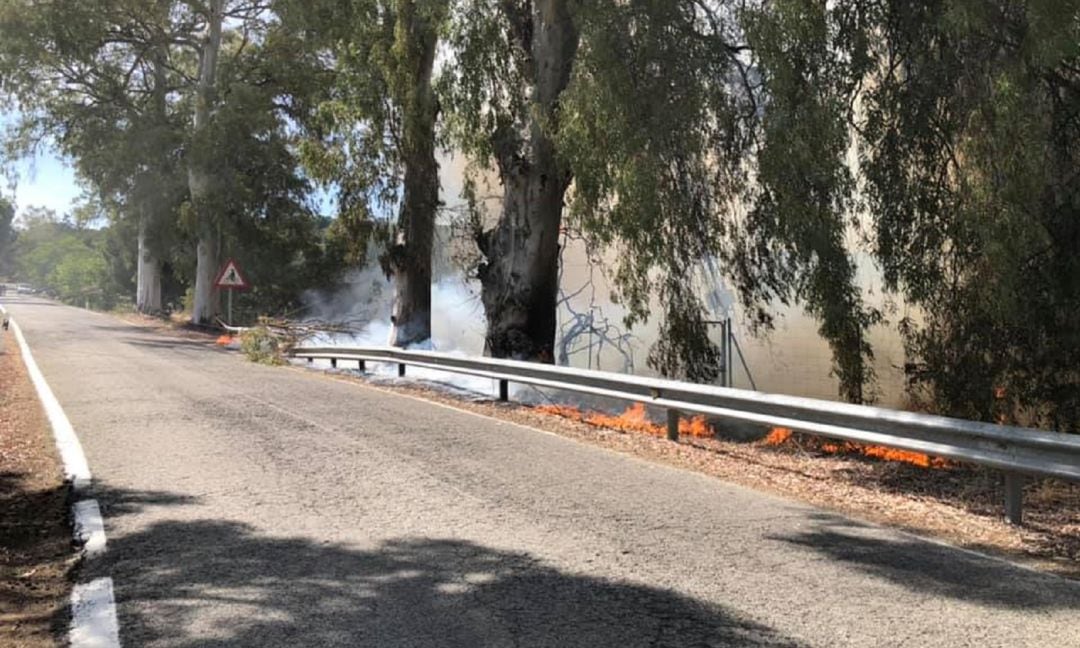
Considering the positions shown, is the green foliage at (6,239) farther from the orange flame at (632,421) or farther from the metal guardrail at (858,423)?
the metal guardrail at (858,423)

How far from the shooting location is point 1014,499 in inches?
255

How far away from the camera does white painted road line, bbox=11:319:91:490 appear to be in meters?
7.42

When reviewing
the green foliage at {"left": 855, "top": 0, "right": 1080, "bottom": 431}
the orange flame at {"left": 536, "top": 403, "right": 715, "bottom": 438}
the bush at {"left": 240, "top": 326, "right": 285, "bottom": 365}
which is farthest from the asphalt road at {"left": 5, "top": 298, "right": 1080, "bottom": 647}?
the bush at {"left": 240, "top": 326, "right": 285, "bottom": 365}

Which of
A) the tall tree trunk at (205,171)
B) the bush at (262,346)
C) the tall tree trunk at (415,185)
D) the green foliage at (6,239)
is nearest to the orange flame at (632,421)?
the tall tree trunk at (415,185)

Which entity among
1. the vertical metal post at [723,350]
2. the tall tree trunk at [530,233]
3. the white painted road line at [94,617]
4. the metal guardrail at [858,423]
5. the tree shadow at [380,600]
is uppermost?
the tall tree trunk at [530,233]

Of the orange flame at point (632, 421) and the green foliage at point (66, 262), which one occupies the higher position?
the green foliage at point (66, 262)

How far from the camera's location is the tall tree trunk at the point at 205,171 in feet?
104

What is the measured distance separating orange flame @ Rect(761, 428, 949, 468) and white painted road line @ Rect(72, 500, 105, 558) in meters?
6.27

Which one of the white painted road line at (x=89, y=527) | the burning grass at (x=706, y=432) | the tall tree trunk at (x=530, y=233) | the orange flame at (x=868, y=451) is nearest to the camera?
the white painted road line at (x=89, y=527)

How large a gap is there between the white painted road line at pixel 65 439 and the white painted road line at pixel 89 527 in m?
0.70

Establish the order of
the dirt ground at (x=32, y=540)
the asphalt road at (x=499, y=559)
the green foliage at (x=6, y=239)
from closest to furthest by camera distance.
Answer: the asphalt road at (x=499, y=559), the dirt ground at (x=32, y=540), the green foliage at (x=6, y=239)

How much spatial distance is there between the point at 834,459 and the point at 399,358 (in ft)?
29.4

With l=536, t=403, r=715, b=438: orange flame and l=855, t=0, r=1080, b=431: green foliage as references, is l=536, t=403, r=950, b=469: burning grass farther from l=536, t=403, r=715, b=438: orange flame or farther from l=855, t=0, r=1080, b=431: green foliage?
l=855, t=0, r=1080, b=431: green foliage

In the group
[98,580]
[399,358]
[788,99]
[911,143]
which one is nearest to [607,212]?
[788,99]
